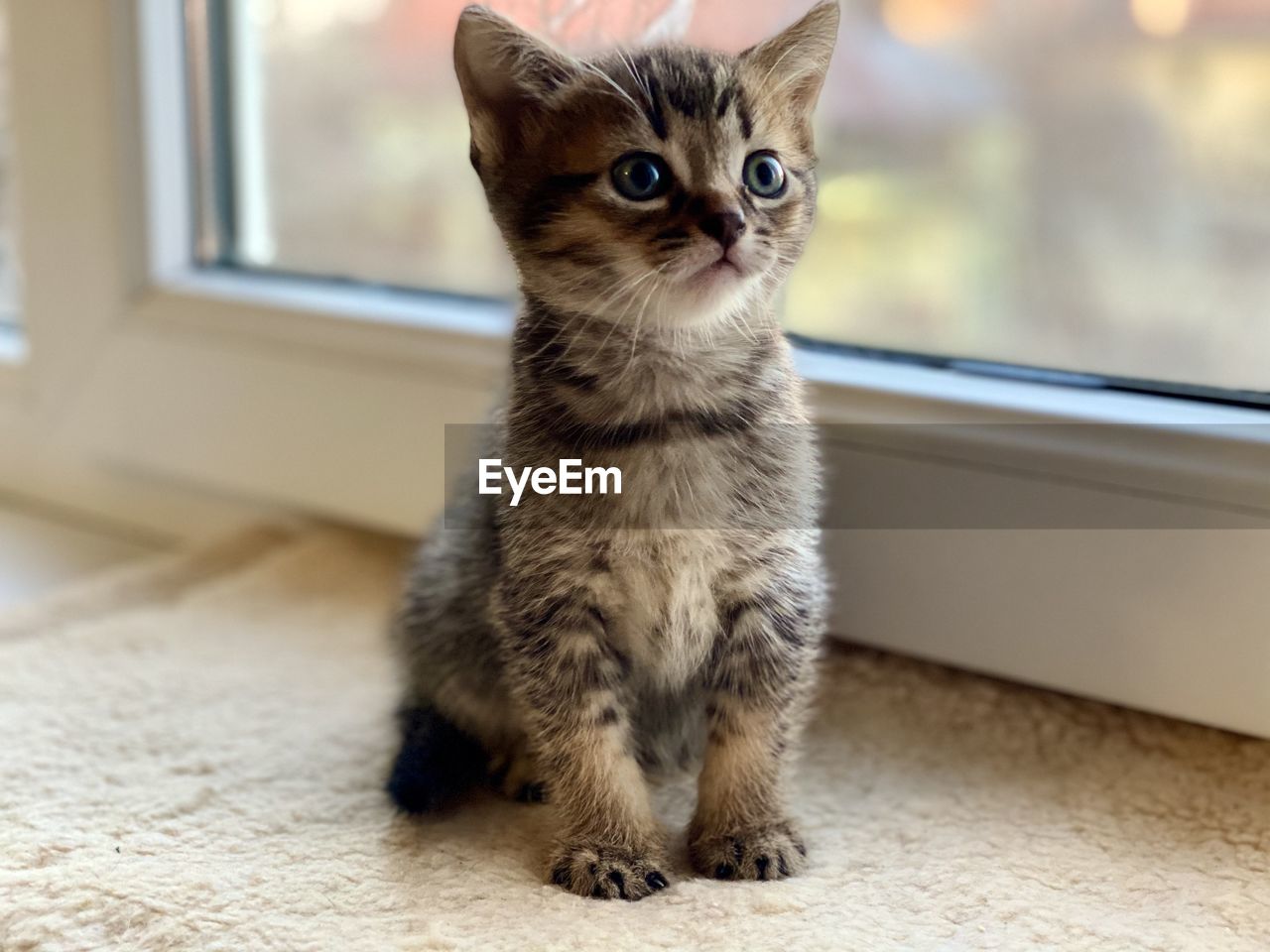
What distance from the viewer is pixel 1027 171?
96 centimetres

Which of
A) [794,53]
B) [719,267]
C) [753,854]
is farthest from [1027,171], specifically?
[753,854]

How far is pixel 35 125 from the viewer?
1.25 m

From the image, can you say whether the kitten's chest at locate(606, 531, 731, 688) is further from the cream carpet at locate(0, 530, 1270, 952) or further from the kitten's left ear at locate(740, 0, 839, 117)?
the kitten's left ear at locate(740, 0, 839, 117)

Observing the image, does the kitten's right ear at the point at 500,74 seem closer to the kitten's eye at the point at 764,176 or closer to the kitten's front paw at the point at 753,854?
the kitten's eye at the point at 764,176

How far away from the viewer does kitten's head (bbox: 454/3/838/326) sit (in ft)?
2.25

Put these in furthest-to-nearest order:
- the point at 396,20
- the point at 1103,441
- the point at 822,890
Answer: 1. the point at 396,20
2. the point at 1103,441
3. the point at 822,890

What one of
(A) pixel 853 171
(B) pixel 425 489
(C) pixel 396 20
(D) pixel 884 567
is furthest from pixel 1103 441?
(C) pixel 396 20

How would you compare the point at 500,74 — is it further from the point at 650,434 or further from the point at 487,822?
the point at 487,822

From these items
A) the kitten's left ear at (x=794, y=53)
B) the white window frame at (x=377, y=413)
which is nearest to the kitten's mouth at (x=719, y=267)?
the kitten's left ear at (x=794, y=53)

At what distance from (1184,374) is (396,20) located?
0.75 m

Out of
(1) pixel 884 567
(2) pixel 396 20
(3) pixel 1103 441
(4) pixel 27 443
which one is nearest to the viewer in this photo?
(3) pixel 1103 441

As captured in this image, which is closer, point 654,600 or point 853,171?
point 654,600

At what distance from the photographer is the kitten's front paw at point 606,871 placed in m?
0.69

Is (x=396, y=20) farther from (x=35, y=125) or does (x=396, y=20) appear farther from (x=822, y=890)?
(x=822, y=890)
